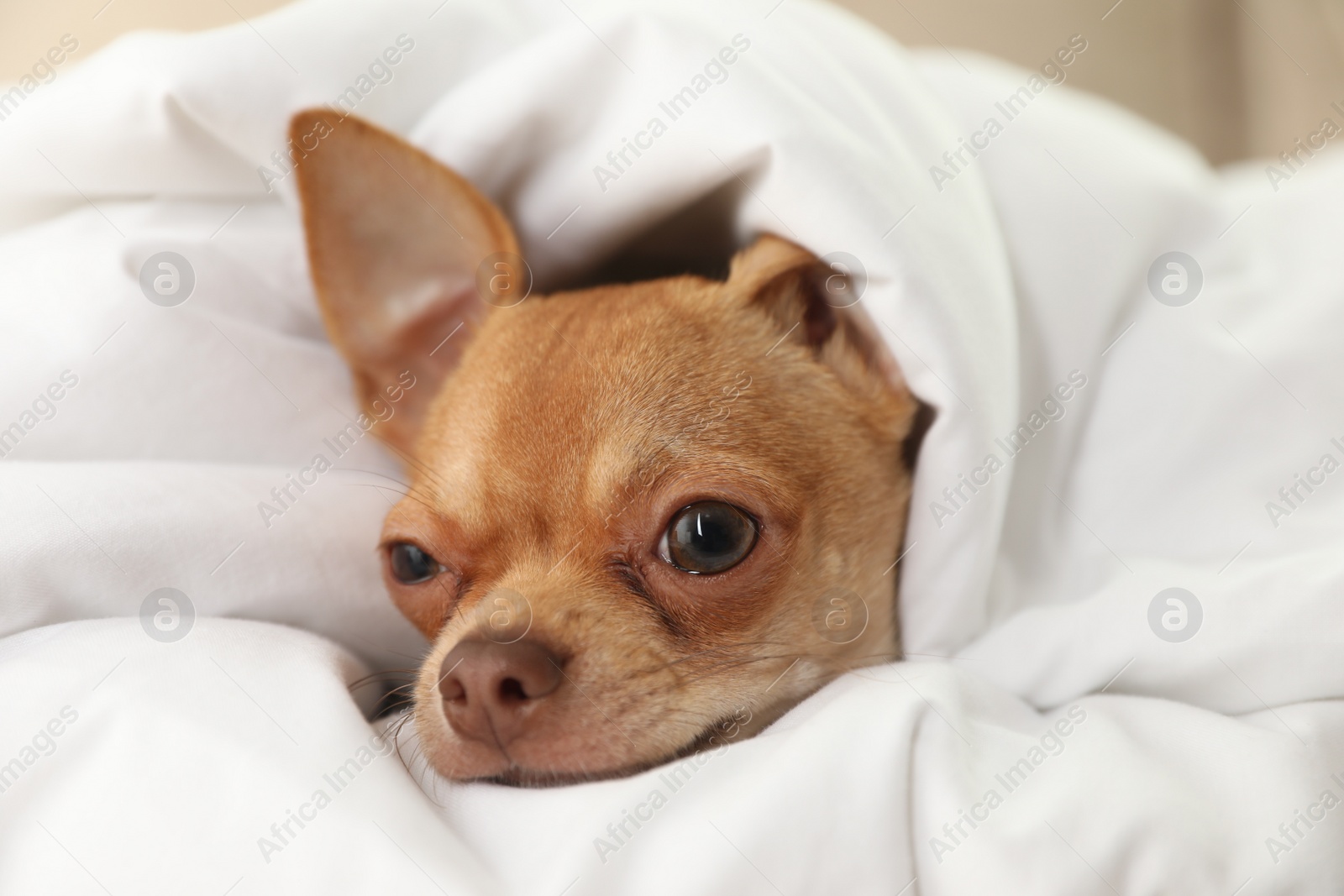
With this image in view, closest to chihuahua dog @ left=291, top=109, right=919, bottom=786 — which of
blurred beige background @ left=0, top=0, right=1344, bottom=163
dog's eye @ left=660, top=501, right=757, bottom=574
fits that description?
dog's eye @ left=660, top=501, right=757, bottom=574

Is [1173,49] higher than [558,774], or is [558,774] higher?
[1173,49]

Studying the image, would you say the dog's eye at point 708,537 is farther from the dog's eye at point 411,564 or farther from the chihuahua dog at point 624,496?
the dog's eye at point 411,564

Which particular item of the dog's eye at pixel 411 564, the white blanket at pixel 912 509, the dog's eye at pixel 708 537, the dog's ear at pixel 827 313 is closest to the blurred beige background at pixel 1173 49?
the white blanket at pixel 912 509

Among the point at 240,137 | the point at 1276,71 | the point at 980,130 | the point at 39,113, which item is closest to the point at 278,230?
the point at 240,137

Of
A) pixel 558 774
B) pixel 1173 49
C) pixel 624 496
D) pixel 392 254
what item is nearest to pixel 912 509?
pixel 624 496

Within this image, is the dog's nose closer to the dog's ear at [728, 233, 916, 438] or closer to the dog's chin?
the dog's chin

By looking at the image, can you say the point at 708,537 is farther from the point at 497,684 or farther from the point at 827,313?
the point at 827,313
